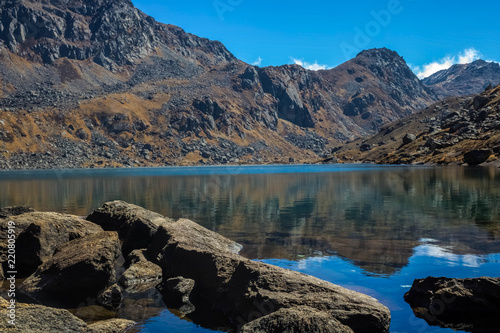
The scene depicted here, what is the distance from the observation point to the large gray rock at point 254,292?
41.9ft

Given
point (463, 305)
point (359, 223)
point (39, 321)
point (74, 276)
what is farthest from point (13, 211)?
point (463, 305)

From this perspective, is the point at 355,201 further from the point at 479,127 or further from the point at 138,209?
the point at 479,127

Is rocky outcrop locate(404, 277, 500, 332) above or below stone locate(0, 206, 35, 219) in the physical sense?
below

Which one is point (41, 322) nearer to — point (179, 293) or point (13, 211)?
point (179, 293)

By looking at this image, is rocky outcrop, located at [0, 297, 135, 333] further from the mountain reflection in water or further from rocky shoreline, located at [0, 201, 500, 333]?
the mountain reflection in water

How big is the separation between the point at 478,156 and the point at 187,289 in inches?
5770

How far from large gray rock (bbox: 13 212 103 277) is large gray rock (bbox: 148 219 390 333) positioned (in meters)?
7.25

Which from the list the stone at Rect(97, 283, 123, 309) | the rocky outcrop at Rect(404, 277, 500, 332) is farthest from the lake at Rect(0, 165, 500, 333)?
the rocky outcrop at Rect(404, 277, 500, 332)

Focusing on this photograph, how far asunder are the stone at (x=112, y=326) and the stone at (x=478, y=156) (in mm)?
149079

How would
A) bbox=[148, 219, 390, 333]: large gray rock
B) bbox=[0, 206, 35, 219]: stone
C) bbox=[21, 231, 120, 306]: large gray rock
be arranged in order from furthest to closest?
bbox=[0, 206, 35, 219]: stone → bbox=[21, 231, 120, 306]: large gray rock → bbox=[148, 219, 390, 333]: large gray rock

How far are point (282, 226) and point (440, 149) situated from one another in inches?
7038

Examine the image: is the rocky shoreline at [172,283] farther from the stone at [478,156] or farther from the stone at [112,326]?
the stone at [478,156]

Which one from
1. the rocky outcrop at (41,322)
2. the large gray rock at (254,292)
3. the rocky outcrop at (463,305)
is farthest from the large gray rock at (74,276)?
the rocky outcrop at (463,305)

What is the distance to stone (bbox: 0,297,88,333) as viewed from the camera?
35.2 feet
